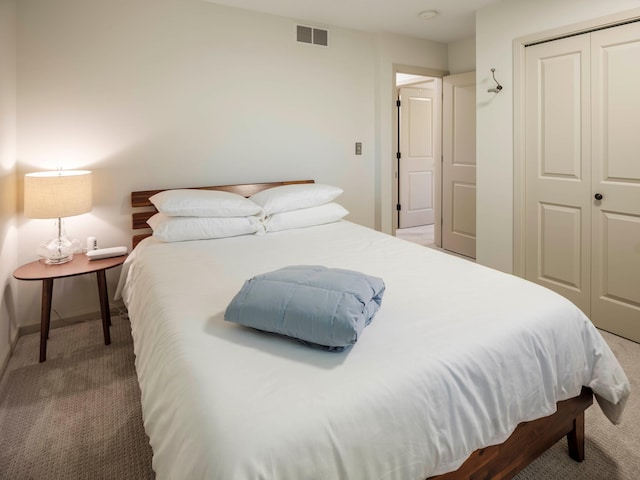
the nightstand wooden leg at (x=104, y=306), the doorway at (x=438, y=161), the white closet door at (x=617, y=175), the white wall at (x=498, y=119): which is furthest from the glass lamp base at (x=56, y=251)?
the white closet door at (x=617, y=175)

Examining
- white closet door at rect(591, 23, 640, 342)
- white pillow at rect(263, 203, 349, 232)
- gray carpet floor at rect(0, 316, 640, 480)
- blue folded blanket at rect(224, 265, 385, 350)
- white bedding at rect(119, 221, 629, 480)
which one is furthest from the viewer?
white pillow at rect(263, 203, 349, 232)

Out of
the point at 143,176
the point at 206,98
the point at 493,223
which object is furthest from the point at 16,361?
the point at 493,223

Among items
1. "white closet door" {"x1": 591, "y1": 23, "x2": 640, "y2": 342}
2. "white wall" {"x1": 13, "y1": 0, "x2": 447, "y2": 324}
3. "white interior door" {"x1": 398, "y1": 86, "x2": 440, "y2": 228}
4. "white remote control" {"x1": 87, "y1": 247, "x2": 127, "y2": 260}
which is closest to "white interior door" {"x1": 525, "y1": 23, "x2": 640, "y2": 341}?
"white closet door" {"x1": 591, "y1": 23, "x2": 640, "y2": 342}

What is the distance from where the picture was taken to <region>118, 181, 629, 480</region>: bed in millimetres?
892

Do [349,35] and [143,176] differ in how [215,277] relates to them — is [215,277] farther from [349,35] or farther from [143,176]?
[349,35]

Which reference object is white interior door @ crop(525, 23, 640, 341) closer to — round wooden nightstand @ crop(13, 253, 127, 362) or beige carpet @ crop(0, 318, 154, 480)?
beige carpet @ crop(0, 318, 154, 480)

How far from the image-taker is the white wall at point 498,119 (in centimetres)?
299

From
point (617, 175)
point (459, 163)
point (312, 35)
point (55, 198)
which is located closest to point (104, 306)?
point (55, 198)

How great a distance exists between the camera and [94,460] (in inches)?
63.5

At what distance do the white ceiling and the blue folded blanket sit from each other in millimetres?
2612

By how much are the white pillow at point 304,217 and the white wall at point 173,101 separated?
67cm

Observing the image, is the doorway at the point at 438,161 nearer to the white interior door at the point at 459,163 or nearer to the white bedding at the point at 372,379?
the white interior door at the point at 459,163

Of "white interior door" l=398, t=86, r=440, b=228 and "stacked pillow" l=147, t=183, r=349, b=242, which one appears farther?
"white interior door" l=398, t=86, r=440, b=228

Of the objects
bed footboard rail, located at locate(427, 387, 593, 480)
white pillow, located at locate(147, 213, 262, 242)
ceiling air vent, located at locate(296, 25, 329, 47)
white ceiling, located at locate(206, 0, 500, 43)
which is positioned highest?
white ceiling, located at locate(206, 0, 500, 43)
